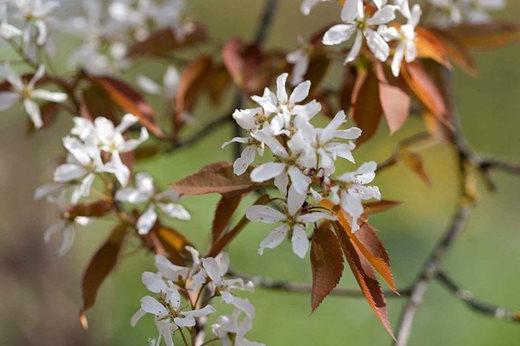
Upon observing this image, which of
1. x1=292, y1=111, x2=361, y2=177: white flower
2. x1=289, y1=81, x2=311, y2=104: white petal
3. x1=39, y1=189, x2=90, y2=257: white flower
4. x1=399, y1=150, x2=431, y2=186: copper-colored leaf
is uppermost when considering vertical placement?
x1=289, y1=81, x2=311, y2=104: white petal

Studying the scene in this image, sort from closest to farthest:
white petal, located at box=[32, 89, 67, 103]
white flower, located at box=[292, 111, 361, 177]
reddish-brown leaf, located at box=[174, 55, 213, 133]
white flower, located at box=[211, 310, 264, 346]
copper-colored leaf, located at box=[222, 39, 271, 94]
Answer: white flower, located at box=[292, 111, 361, 177], white flower, located at box=[211, 310, 264, 346], white petal, located at box=[32, 89, 67, 103], copper-colored leaf, located at box=[222, 39, 271, 94], reddish-brown leaf, located at box=[174, 55, 213, 133]

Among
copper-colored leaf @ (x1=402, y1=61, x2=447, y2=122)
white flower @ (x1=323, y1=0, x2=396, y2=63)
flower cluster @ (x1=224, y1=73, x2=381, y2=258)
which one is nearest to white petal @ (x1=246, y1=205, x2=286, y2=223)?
flower cluster @ (x1=224, y1=73, x2=381, y2=258)

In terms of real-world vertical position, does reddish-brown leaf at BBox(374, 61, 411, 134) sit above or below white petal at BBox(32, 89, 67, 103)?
above

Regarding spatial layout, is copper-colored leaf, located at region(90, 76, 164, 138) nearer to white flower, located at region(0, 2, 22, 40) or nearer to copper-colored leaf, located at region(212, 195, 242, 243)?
white flower, located at region(0, 2, 22, 40)

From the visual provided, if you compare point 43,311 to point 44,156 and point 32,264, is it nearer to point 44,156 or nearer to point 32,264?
point 32,264

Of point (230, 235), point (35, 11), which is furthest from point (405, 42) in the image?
point (35, 11)

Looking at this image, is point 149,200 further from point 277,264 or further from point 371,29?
point 277,264
